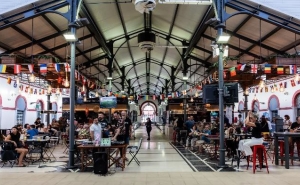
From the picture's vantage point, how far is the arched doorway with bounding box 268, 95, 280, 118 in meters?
18.2

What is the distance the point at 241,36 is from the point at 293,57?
9.49 ft

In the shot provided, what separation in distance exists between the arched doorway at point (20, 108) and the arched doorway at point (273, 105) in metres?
15.5

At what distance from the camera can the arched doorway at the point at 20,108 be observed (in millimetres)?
18006

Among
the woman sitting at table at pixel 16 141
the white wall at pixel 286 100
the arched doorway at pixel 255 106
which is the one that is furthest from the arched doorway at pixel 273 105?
the woman sitting at table at pixel 16 141

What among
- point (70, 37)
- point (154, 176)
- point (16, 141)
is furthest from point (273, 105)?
point (16, 141)

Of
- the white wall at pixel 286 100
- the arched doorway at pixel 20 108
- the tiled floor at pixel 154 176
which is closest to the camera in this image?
the tiled floor at pixel 154 176

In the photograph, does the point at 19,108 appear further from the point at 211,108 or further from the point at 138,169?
the point at 211,108

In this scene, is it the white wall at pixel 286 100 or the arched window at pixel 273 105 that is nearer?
the white wall at pixel 286 100

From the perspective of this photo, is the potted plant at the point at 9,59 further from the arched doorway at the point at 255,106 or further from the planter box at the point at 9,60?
the arched doorway at the point at 255,106

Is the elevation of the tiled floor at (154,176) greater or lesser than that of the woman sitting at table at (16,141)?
lesser

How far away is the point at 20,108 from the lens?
18.5 meters

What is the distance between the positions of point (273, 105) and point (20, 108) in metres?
15.7

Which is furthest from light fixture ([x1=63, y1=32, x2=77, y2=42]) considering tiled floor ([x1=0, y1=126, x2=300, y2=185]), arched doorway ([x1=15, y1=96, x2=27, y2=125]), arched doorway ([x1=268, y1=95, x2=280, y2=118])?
arched doorway ([x1=268, y1=95, x2=280, y2=118])

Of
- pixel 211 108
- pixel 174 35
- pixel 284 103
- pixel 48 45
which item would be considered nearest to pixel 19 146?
pixel 48 45
